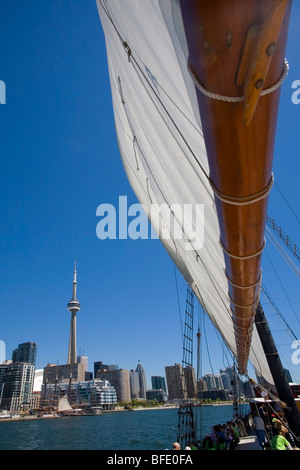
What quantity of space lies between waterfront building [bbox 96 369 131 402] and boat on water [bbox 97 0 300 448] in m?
183

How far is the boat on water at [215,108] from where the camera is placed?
0.94 meters

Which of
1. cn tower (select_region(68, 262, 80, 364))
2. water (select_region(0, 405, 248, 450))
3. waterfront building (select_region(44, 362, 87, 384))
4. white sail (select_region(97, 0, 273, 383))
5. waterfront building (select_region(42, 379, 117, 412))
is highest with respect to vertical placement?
cn tower (select_region(68, 262, 80, 364))

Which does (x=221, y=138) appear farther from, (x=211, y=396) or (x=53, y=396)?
(x=211, y=396)

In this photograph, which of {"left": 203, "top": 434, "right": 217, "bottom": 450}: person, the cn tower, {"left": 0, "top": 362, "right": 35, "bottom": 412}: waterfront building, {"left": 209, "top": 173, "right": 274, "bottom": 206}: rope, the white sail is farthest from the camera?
{"left": 0, "top": 362, "right": 35, "bottom": 412}: waterfront building

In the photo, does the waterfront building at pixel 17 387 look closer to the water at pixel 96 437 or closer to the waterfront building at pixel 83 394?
the waterfront building at pixel 83 394

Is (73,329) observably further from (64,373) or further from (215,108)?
(215,108)

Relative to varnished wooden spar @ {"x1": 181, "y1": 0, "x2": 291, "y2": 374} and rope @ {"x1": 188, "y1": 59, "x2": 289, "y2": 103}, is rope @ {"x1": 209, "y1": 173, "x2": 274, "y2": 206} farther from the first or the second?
rope @ {"x1": 188, "y1": 59, "x2": 289, "y2": 103}

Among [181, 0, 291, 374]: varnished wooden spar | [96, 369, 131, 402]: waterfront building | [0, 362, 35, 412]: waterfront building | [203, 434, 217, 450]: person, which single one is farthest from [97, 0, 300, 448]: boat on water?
[96, 369, 131, 402]: waterfront building

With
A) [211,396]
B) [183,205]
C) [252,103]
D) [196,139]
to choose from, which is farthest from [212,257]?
[211,396]

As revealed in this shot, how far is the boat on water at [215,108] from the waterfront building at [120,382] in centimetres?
18284

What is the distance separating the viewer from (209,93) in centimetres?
109

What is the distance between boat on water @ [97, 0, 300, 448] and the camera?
3.10 feet

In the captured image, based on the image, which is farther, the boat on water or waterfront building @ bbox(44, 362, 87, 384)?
waterfront building @ bbox(44, 362, 87, 384)

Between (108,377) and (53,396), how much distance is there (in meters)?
37.7
